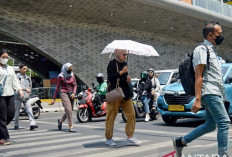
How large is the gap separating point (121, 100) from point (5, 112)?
2305 millimetres

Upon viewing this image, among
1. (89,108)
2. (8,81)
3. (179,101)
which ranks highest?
(8,81)

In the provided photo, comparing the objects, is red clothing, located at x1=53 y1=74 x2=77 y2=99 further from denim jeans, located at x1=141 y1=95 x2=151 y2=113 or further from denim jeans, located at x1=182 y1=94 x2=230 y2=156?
denim jeans, located at x1=182 y1=94 x2=230 y2=156

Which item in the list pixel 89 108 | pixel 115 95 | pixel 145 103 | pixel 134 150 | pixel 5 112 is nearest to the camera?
pixel 134 150

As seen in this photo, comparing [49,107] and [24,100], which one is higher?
[24,100]

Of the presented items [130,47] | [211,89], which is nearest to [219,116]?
[211,89]

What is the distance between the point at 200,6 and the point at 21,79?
2235 cm

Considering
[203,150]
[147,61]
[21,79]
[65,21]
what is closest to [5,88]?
[21,79]

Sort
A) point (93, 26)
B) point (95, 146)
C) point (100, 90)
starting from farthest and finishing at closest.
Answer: point (93, 26)
point (100, 90)
point (95, 146)

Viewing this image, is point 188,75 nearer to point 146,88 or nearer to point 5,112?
point 5,112

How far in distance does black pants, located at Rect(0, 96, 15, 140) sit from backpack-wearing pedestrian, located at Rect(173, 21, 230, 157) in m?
3.82

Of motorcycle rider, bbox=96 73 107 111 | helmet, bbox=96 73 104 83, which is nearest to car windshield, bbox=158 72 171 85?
motorcycle rider, bbox=96 73 107 111

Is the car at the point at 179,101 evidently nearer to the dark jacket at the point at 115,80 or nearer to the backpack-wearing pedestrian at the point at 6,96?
the dark jacket at the point at 115,80

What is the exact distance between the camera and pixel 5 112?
6562 millimetres

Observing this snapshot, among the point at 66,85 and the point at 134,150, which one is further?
the point at 66,85
